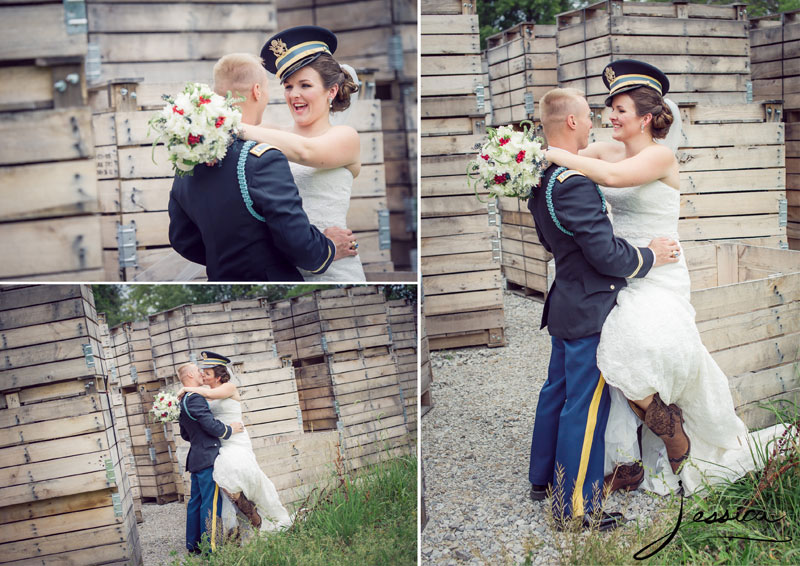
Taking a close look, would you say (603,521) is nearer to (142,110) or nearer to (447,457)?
(447,457)

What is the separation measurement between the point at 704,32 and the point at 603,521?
16.8 feet

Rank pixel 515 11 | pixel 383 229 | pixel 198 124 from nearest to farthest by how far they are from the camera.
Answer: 1. pixel 198 124
2. pixel 383 229
3. pixel 515 11

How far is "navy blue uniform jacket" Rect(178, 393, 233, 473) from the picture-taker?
3143 mm

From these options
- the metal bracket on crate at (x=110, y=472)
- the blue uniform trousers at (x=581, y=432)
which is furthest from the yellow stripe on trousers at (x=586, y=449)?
the metal bracket on crate at (x=110, y=472)

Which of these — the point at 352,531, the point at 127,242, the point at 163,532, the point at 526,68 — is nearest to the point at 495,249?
the point at 526,68

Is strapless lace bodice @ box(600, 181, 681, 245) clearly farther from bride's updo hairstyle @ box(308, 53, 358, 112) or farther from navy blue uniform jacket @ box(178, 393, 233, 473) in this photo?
navy blue uniform jacket @ box(178, 393, 233, 473)

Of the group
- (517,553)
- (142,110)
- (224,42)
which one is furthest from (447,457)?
(224,42)

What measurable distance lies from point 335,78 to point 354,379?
1230mm

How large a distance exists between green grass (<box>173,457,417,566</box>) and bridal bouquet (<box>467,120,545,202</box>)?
131 centimetres

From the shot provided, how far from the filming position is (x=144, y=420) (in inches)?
122

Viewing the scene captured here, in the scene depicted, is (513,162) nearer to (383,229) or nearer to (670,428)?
(383,229)

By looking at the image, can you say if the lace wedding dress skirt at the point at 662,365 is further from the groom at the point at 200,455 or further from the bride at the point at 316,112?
the groom at the point at 200,455

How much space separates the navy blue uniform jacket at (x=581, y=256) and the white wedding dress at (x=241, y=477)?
1559 mm

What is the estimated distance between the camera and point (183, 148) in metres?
2.64
